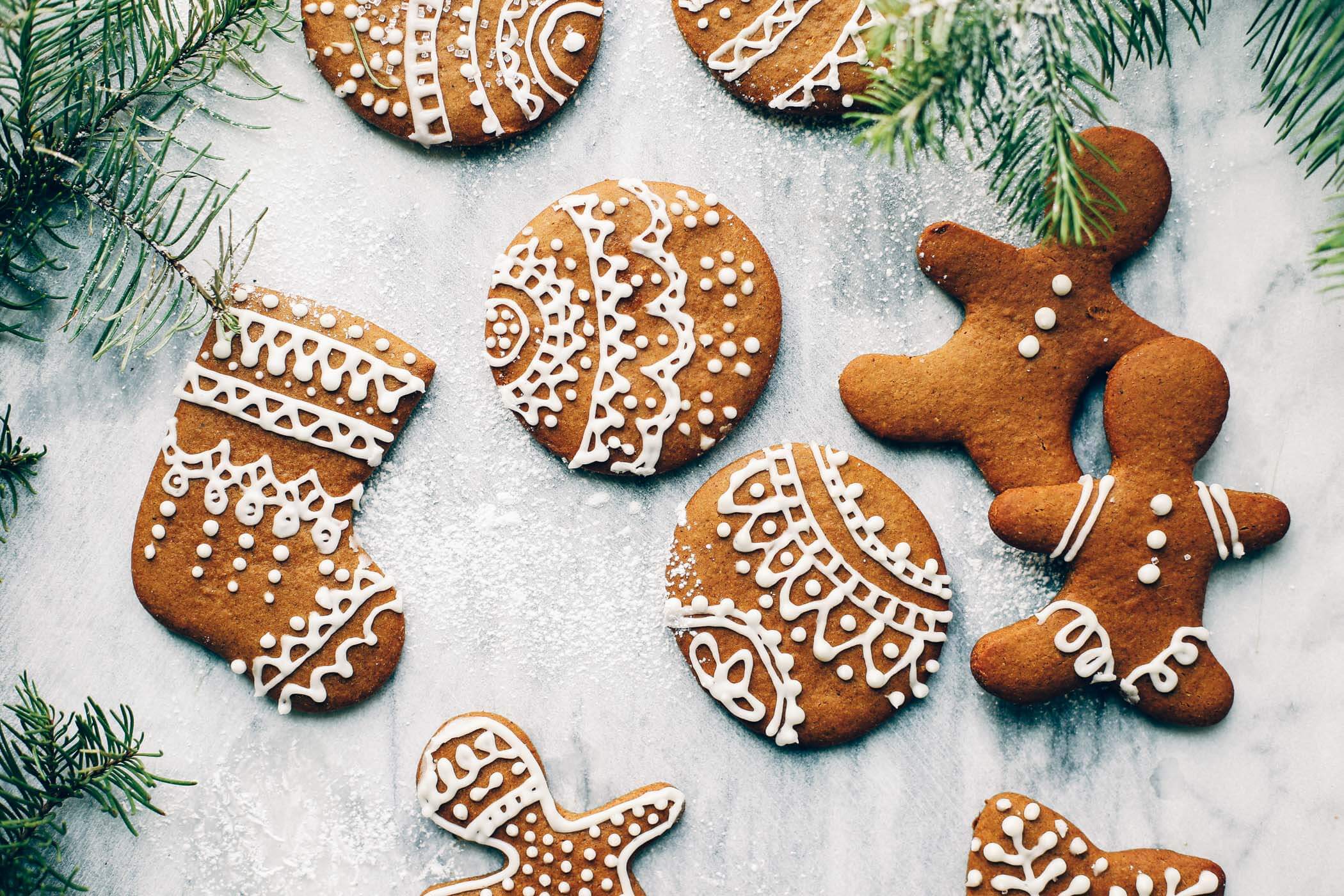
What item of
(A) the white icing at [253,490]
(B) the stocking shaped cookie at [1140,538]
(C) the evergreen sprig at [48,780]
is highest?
(B) the stocking shaped cookie at [1140,538]

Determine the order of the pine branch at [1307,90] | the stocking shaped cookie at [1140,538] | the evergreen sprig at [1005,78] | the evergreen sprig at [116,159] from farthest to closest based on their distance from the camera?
the stocking shaped cookie at [1140,538], the evergreen sprig at [116,159], the pine branch at [1307,90], the evergreen sprig at [1005,78]

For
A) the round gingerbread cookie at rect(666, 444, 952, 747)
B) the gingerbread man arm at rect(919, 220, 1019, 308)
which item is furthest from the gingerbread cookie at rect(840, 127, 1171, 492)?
the round gingerbread cookie at rect(666, 444, 952, 747)

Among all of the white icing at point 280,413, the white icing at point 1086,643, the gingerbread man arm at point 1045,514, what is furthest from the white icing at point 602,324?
the white icing at point 1086,643

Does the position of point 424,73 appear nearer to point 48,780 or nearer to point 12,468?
point 12,468

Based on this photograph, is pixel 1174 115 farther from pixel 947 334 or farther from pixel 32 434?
pixel 32 434

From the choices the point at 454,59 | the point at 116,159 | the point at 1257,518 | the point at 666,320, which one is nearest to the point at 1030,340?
the point at 1257,518

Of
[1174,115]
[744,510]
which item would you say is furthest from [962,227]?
[744,510]

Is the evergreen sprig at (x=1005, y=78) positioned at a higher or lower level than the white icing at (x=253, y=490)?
higher

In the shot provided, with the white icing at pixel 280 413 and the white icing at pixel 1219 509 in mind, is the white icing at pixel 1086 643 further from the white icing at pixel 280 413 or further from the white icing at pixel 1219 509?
the white icing at pixel 280 413
